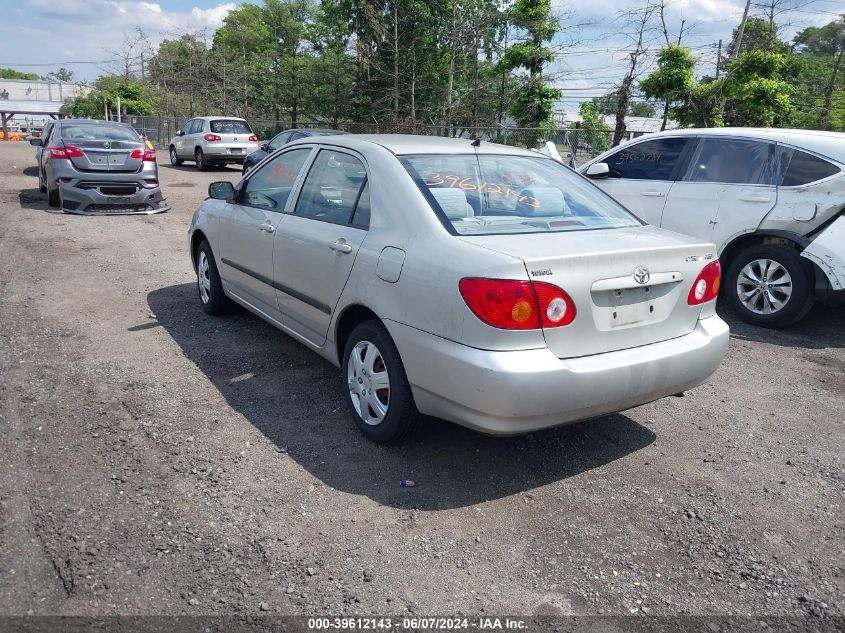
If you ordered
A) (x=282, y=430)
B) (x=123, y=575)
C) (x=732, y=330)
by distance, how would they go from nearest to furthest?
(x=123, y=575) < (x=282, y=430) < (x=732, y=330)

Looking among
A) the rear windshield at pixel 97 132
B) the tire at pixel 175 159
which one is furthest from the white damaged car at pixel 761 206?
the tire at pixel 175 159

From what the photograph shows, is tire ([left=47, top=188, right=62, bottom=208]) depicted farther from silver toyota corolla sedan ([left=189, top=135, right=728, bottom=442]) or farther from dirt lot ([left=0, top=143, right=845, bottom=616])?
silver toyota corolla sedan ([left=189, top=135, right=728, bottom=442])

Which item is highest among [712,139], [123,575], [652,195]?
[712,139]

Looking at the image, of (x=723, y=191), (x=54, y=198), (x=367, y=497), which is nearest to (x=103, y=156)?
(x=54, y=198)

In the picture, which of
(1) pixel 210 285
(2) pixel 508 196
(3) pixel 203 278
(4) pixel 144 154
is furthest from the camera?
(4) pixel 144 154

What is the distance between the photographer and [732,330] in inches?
260

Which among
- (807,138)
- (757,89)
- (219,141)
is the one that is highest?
(757,89)

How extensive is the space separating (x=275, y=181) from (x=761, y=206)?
4515mm

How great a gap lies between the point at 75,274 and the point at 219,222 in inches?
119

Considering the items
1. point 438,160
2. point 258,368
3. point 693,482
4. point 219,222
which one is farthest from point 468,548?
point 219,222

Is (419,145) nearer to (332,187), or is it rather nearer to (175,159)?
(332,187)

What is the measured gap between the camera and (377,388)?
3.94 m

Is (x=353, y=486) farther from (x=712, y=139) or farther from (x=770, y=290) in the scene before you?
(x=712, y=139)

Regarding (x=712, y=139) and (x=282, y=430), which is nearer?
(x=282, y=430)
